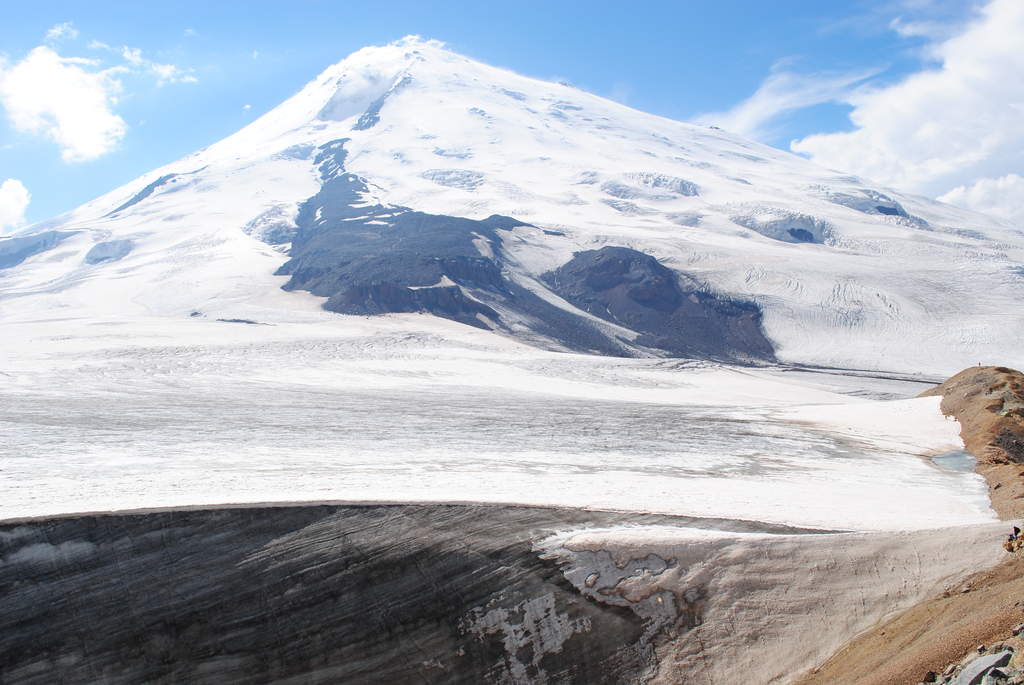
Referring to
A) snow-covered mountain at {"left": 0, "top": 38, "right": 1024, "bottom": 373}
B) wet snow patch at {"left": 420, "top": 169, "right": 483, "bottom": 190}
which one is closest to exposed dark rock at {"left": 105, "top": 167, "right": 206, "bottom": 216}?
snow-covered mountain at {"left": 0, "top": 38, "right": 1024, "bottom": 373}

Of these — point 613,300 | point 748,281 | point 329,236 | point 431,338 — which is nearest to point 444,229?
point 329,236

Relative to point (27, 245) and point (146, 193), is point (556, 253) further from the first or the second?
point (146, 193)

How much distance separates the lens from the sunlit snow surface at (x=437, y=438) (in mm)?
14508

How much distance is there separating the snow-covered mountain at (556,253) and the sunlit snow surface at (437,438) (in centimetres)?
3043

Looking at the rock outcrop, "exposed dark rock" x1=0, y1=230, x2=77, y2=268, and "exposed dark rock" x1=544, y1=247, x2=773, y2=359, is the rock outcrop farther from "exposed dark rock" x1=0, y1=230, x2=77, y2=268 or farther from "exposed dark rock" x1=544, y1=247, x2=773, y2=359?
"exposed dark rock" x1=0, y1=230, x2=77, y2=268

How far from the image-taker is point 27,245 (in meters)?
138

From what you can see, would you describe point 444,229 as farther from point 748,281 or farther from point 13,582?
point 13,582

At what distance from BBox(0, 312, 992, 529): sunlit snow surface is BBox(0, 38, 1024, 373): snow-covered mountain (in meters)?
30.4

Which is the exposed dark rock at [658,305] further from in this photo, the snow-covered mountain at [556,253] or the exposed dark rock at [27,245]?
the exposed dark rock at [27,245]

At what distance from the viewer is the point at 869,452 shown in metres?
25.0

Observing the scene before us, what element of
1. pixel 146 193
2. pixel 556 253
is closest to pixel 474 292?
pixel 556 253

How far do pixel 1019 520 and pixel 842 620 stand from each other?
4.34 meters

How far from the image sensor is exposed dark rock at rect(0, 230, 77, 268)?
435 feet

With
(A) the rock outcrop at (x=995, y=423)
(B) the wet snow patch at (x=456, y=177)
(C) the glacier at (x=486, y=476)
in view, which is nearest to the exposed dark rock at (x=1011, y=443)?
(A) the rock outcrop at (x=995, y=423)
